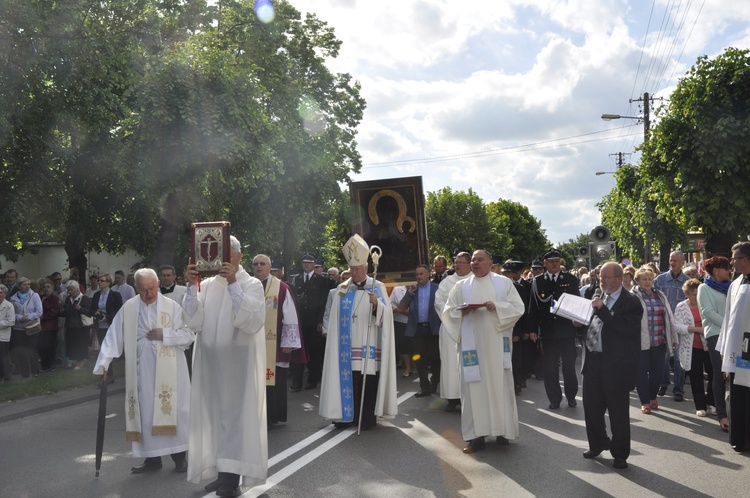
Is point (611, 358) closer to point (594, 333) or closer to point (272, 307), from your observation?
point (594, 333)

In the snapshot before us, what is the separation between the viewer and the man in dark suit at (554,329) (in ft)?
37.8

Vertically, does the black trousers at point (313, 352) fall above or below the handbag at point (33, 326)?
below

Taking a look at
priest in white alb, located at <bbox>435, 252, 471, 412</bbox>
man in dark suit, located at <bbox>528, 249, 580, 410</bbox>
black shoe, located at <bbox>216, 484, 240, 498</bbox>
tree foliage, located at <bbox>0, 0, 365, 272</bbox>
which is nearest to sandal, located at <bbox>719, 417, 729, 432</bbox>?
man in dark suit, located at <bbox>528, 249, 580, 410</bbox>

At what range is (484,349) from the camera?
8.84m

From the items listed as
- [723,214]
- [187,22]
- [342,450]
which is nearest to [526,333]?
[342,450]

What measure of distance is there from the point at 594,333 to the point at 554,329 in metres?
3.97

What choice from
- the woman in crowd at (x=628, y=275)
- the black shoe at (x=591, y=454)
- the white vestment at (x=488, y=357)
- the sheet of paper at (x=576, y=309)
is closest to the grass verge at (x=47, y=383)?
the white vestment at (x=488, y=357)

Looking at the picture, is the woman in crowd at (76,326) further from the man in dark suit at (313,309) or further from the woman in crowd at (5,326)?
the man in dark suit at (313,309)

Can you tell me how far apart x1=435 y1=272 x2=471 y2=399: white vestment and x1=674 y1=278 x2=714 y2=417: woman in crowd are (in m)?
2.86

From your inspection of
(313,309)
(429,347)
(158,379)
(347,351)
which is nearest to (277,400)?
(347,351)

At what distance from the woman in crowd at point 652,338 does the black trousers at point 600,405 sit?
3453 mm

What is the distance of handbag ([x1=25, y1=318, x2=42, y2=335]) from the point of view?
15.5m

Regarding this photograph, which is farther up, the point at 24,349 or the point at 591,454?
the point at 24,349

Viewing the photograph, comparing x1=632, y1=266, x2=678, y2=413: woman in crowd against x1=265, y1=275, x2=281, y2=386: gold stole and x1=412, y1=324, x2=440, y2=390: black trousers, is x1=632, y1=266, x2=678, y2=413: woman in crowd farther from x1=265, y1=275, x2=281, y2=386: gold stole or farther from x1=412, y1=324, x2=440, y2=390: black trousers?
x1=265, y1=275, x2=281, y2=386: gold stole
